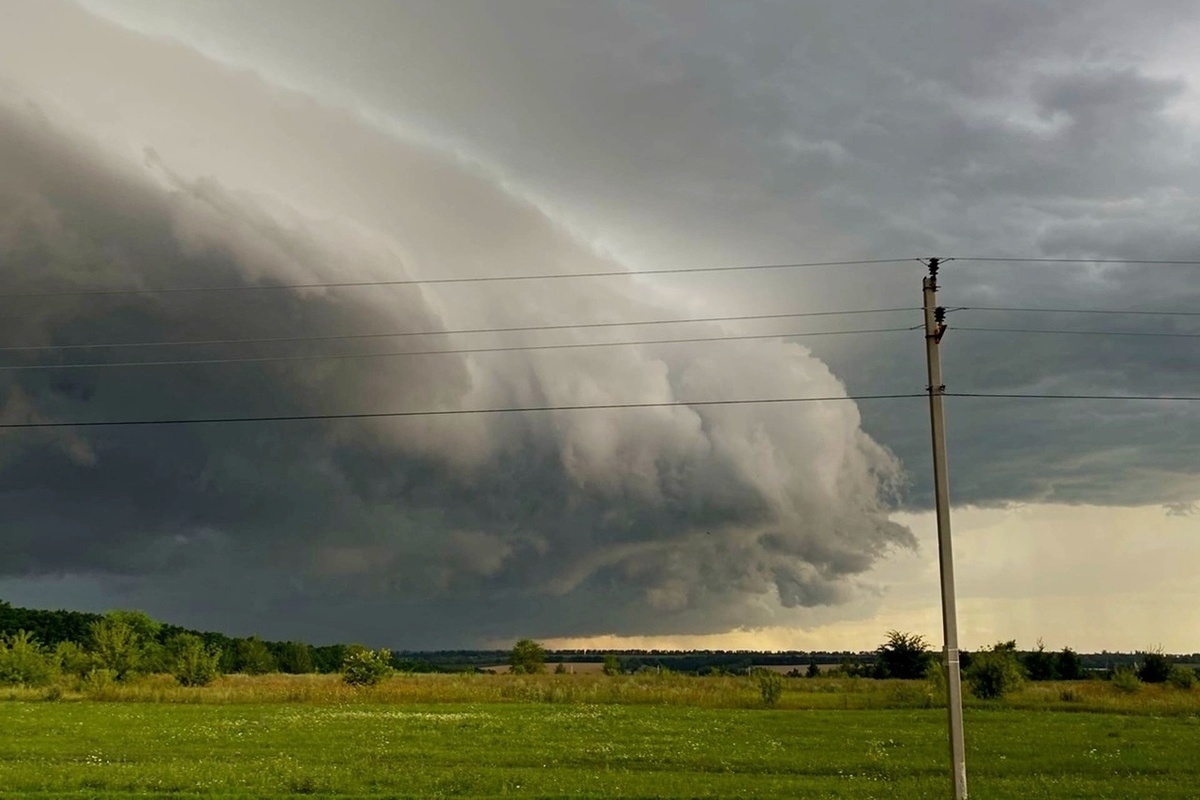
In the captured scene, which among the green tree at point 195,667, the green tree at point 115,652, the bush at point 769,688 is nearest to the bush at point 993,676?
the bush at point 769,688

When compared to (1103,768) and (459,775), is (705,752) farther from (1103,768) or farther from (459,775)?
(1103,768)

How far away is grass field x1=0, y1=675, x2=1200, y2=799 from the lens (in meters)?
28.9

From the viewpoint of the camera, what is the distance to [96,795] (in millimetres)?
26203

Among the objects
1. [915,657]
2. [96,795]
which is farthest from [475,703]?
[915,657]

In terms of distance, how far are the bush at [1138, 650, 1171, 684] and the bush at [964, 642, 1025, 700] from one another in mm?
31779

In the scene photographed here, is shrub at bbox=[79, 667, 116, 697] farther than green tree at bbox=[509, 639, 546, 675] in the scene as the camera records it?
No

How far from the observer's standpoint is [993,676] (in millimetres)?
69688

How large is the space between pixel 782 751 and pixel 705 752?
118 inches

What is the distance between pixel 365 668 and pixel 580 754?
148ft

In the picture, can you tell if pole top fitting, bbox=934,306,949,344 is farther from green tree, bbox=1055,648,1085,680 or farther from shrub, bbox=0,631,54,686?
green tree, bbox=1055,648,1085,680

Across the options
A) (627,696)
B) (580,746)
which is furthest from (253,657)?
(580,746)

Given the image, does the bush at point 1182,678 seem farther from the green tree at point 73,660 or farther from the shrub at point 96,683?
the green tree at point 73,660

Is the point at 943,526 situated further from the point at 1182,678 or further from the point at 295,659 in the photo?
the point at 295,659

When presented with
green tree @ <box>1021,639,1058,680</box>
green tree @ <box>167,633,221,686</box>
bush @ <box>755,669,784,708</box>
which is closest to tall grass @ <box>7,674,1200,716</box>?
bush @ <box>755,669,784,708</box>
